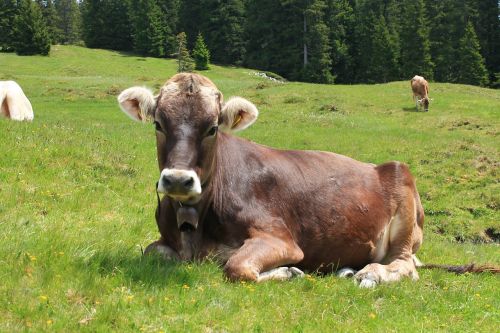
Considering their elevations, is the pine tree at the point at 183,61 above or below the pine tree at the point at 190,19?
below

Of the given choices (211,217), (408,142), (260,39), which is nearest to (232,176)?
(211,217)

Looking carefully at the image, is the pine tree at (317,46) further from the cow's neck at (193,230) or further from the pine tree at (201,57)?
the cow's neck at (193,230)

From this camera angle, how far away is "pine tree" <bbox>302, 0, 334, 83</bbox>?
8444 centimetres

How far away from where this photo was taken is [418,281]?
7113 mm

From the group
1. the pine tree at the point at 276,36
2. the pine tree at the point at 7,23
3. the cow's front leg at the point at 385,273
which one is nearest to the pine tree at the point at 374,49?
the pine tree at the point at 276,36

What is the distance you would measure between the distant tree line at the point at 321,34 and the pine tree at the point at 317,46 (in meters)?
0.15

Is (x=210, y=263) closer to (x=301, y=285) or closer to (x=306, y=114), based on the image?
(x=301, y=285)

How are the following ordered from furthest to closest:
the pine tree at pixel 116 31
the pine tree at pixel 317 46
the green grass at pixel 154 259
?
the pine tree at pixel 116 31 → the pine tree at pixel 317 46 → the green grass at pixel 154 259

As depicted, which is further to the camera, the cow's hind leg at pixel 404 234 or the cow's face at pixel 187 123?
the cow's hind leg at pixel 404 234

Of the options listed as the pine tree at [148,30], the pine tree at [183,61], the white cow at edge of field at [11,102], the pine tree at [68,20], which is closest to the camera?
the white cow at edge of field at [11,102]

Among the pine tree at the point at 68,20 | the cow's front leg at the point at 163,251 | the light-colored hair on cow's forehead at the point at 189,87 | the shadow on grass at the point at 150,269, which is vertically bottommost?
the cow's front leg at the point at 163,251

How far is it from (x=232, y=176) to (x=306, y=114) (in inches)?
968

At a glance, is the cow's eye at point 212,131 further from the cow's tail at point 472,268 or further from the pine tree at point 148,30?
the pine tree at point 148,30

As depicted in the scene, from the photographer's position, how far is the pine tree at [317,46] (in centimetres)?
8444
